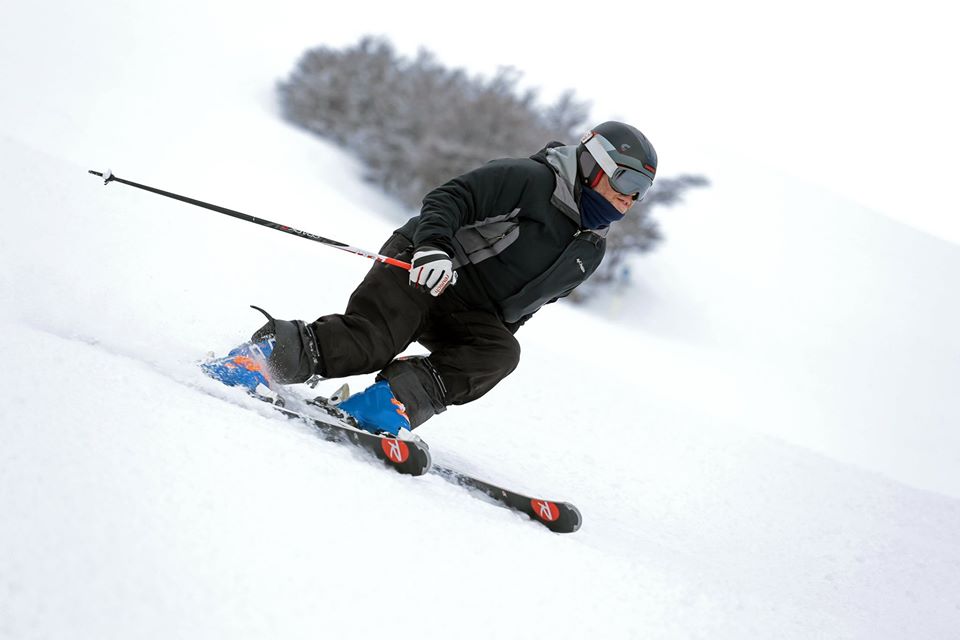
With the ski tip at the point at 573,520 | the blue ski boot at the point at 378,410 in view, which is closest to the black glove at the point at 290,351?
the blue ski boot at the point at 378,410

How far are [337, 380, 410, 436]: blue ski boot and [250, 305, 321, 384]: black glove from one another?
0.62ft

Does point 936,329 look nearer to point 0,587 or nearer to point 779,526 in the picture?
point 779,526

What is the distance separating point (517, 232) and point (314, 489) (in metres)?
1.51

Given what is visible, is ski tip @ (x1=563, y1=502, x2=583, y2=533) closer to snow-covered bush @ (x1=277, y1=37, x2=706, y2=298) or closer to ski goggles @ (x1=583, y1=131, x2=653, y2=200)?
ski goggles @ (x1=583, y1=131, x2=653, y2=200)

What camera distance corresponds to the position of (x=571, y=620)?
1.90m

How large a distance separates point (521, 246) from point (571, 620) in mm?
1615

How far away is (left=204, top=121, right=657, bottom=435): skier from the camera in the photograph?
2.95m

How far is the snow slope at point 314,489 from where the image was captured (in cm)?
155

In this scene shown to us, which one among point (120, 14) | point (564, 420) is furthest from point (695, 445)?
point (120, 14)

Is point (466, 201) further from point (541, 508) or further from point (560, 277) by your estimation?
point (541, 508)

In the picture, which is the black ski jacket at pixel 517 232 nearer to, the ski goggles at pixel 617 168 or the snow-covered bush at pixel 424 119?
the ski goggles at pixel 617 168

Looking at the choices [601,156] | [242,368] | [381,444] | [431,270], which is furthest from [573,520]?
[601,156]

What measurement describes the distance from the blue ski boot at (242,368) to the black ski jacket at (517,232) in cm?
74

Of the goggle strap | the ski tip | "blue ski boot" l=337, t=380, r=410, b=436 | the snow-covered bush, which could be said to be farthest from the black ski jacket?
the snow-covered bush
